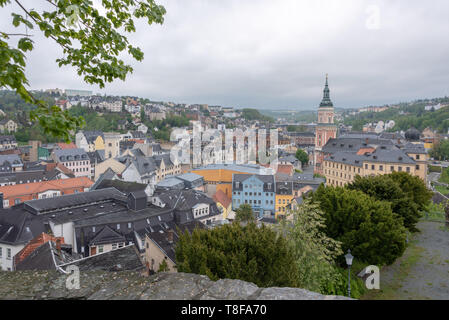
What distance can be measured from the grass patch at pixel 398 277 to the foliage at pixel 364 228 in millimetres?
1357

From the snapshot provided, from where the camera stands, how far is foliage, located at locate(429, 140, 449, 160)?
354ft

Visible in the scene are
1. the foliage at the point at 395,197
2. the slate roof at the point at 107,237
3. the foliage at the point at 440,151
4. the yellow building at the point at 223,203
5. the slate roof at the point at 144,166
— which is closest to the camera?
the foliage at the point at 395,197

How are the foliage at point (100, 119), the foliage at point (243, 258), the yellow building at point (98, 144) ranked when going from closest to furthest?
1. the foliage at point (243, 258)
2. the yellow building at point (98, 144)
3. the foliage at point (100, 119)

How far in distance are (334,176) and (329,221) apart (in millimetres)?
46836

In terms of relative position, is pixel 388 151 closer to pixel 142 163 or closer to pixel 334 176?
pixel 334 176

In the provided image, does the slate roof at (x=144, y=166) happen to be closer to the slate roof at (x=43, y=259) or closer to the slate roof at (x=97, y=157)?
the slate roof at (x=97, y=157)

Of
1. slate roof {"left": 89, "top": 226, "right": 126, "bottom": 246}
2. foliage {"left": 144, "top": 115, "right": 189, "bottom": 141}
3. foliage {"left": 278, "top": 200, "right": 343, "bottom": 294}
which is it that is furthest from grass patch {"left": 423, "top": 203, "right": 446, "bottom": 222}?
foliage {"left": 144, "top": 115, "right": 189, "bottom": 141}

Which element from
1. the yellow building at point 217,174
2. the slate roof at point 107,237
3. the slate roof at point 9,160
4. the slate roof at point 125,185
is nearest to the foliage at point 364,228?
the slate roof at point 107,237

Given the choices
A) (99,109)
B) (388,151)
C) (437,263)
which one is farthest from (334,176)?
(99,109)

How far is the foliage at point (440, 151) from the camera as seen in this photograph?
10781 centimetres

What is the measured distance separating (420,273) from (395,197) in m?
8.57

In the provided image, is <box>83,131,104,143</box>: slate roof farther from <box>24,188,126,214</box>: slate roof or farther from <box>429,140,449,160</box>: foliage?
<box>429,140,449,160</box>: foliage

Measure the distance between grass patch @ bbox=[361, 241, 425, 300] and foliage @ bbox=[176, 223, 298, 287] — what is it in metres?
9.80

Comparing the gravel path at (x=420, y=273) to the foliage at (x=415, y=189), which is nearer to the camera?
the gravel path at (x=420, y=273)
